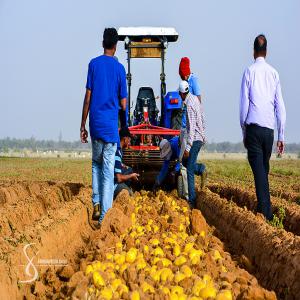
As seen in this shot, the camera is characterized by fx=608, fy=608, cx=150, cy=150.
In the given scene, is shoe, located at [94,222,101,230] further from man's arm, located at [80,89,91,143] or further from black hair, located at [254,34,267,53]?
black hair, located at [254,34,267,53]

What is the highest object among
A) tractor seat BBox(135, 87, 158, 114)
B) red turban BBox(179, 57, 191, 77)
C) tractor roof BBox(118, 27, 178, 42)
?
tractor roof BBox(118, 27, 178, 42)

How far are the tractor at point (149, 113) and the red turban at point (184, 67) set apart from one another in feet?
6.03

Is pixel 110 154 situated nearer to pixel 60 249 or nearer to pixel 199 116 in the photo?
pixel 60 249

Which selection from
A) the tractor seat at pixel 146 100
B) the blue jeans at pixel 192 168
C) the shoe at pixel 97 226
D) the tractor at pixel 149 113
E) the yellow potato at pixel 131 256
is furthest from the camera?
the tractor seat at pixel 146 100

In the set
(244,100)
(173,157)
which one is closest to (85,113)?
(244,100)

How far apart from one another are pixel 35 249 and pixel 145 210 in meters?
3.48

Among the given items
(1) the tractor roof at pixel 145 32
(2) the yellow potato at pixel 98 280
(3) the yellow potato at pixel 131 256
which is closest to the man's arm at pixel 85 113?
(3) the yellow potato at pixel 131 256

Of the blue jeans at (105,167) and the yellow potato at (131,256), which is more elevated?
the blue jeans at (105,167)

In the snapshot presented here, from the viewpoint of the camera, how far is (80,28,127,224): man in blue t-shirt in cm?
675

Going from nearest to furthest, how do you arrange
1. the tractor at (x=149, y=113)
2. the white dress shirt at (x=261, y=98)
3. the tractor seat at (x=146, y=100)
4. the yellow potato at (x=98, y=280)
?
1. the yellow potato at (x=98, y=280)
2. the white dress shirt at (x=261, y=98)
3. the tractor at (x=149, y=113)
4. the tractor seat at (x=146, y=100)

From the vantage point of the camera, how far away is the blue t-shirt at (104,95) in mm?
6734

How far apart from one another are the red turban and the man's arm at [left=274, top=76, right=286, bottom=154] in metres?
2.25

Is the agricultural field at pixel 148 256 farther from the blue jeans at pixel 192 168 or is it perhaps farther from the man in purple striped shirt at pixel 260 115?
the blue jeans at pixel 192 168

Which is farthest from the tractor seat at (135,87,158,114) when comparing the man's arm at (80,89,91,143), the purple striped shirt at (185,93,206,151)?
the man's arm at (80,89,91,143)
